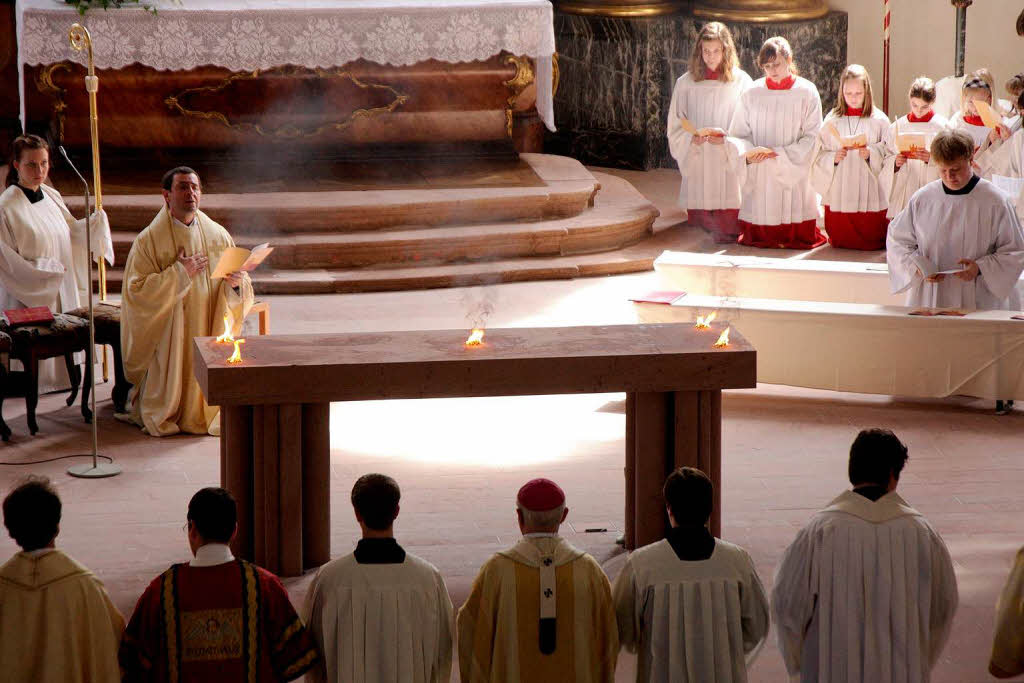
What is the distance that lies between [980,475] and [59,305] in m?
5.30

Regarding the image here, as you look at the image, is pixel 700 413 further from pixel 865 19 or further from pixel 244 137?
pixel 865 19

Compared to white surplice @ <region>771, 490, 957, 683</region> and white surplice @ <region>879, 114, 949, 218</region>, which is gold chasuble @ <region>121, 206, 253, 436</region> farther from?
white surplice @ <region>879, 114, 949, 218</region>

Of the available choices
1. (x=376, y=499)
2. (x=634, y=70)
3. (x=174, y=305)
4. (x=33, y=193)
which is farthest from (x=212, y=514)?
(x=634, y=70)

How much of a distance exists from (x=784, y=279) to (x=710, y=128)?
3162 mm

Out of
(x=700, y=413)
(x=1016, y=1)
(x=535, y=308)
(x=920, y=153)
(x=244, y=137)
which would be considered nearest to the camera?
(x=700, y=413)

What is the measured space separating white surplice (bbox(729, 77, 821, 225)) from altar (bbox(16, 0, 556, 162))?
67.9 inches

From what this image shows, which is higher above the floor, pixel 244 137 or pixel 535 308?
pixel 244 137

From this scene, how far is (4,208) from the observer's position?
869 cm

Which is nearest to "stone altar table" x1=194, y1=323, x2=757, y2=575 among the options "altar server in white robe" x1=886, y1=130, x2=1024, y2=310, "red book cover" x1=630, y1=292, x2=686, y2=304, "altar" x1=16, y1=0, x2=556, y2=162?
"red book cover" x1=630, y1=292, x2=686, y2=304

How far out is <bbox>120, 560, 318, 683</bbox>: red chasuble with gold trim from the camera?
3.98 meters

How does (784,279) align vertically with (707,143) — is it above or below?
below

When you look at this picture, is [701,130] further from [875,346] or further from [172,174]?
[172,174]

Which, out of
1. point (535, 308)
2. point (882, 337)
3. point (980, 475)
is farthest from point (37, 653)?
point (535, 308)

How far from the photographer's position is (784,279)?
9.82 m
